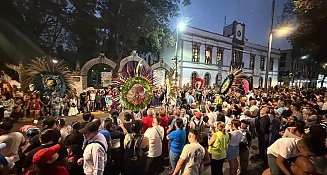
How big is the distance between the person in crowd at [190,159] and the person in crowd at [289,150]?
1151mm

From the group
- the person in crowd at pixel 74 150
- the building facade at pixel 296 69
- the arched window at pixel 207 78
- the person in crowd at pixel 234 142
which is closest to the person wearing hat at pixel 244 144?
the person in crowd at pixel 234 142

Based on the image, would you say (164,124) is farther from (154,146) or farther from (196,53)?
(196,53)

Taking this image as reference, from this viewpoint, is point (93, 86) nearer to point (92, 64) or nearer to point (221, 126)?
point (92, 64)

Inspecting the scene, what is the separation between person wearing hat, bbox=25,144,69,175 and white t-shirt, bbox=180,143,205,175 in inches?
82.2

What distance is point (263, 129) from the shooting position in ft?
24.1

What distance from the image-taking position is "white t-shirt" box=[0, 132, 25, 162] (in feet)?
13.3

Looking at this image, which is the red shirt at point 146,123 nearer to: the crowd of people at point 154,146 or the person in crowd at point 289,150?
the crowd of people at point 154,146

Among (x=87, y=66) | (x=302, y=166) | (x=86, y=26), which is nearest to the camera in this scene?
(x=302, y=166)

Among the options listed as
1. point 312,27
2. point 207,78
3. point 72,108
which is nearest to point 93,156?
point 72,108

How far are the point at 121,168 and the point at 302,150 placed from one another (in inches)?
152

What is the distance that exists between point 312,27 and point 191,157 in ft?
53.5

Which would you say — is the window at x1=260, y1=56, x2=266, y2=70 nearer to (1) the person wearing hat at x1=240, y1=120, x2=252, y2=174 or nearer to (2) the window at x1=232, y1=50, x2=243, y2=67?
(2) the window at x1=232, y1=50, x2=243, y2=67

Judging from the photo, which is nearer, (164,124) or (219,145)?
(219,145)

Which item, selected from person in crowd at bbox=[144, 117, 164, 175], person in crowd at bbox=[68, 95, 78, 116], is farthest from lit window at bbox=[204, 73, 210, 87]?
person in crowd at bbox=[144, 117, 164, 175]
